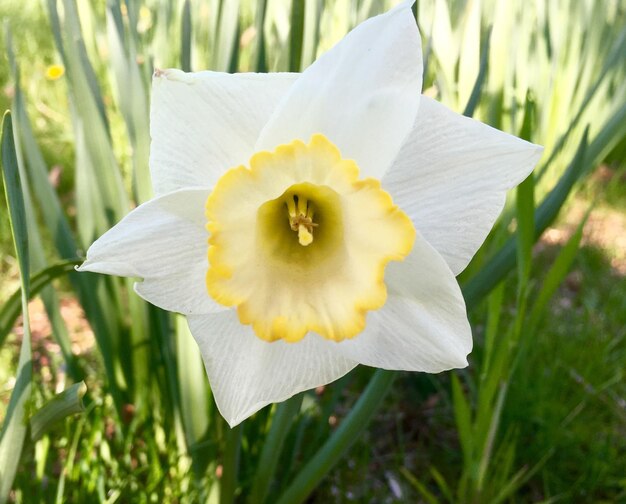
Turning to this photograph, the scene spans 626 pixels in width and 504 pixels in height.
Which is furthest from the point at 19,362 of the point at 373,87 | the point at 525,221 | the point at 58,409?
the point at 525,221

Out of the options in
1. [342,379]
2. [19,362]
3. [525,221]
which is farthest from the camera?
[342,379]

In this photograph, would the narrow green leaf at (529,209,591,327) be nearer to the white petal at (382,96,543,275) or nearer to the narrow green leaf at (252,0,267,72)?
the white petal at (382,96,543,275)

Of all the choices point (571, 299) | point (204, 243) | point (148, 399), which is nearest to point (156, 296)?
point (204, 243)

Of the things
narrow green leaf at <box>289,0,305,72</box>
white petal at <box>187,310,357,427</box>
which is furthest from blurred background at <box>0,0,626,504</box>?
white petal at <box>187,310,357,427</box>

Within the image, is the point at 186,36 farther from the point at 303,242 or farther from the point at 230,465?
the point at 230,465

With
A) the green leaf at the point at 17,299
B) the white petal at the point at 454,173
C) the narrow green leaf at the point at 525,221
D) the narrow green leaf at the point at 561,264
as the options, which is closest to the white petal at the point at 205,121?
the white petal at the point at 454,173

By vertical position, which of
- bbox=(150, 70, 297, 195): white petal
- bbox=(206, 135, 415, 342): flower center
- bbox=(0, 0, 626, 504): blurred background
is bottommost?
bbox=(0, 0, 626, 504): blurred background
